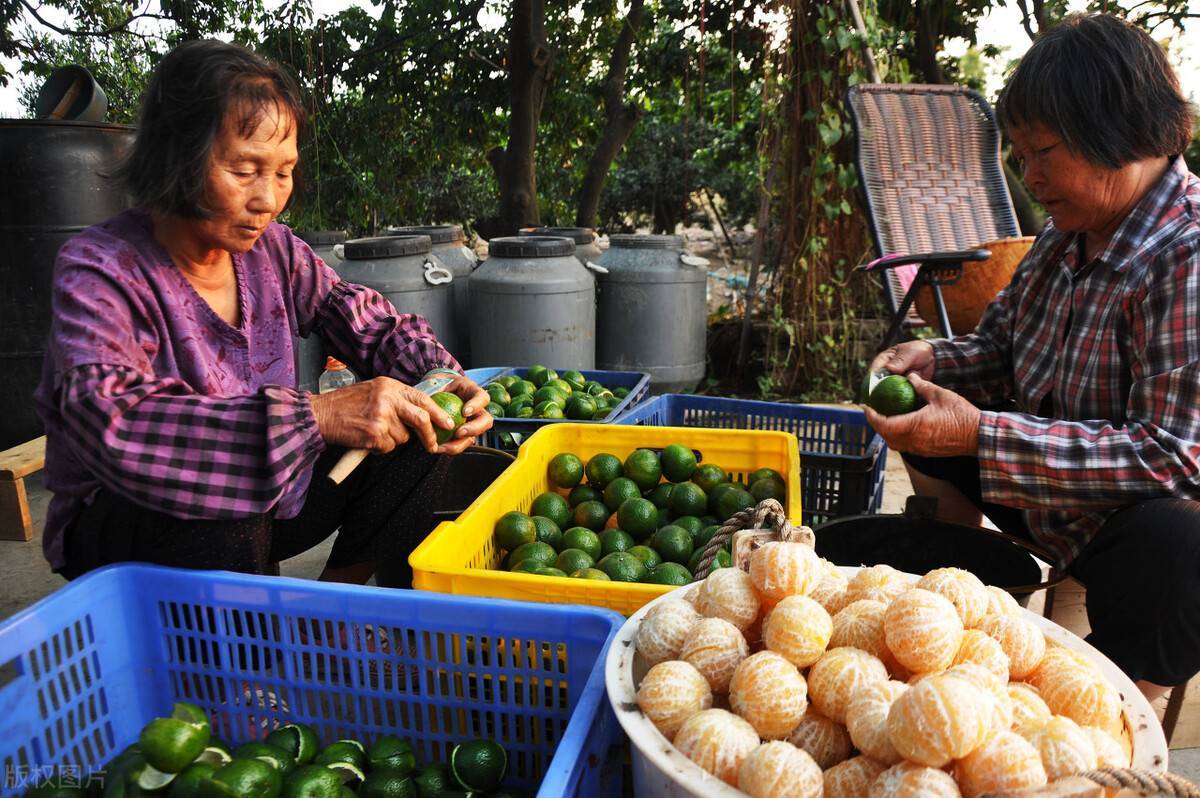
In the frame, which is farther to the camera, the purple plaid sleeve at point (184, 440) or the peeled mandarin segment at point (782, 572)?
the purple plaid sleeve at point (184, 440)

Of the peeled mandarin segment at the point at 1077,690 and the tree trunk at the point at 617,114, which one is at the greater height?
the tree trunk at the point at 617,114

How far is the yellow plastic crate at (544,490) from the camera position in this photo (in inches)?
Result: 60.9

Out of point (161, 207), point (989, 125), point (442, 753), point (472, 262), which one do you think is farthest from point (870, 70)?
point (442, 753)

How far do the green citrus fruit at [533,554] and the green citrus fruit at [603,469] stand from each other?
1.45 ft

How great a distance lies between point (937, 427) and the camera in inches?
74.2

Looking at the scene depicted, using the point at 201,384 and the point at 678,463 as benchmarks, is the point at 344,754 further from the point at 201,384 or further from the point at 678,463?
the point at 678,463

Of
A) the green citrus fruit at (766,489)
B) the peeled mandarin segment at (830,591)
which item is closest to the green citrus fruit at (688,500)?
the green citrus fruit at (766,489)

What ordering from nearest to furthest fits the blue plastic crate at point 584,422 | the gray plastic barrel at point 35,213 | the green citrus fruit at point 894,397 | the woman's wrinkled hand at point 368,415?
the woman's wrinkled hand at point 368,415 < the green citrus fruit at point 894,397 < the blue plastic crate at point 584,422 < the gray plastic barrel at point 35,213

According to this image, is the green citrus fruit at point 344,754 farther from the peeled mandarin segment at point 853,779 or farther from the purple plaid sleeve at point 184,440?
the peeled mandarin segment at point 853,779

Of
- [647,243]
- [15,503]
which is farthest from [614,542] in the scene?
[647,243]

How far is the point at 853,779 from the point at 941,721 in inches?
6.0

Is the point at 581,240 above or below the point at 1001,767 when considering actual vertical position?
→ above

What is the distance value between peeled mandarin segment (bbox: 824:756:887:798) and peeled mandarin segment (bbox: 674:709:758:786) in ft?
0.31

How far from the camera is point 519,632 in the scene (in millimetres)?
1383
